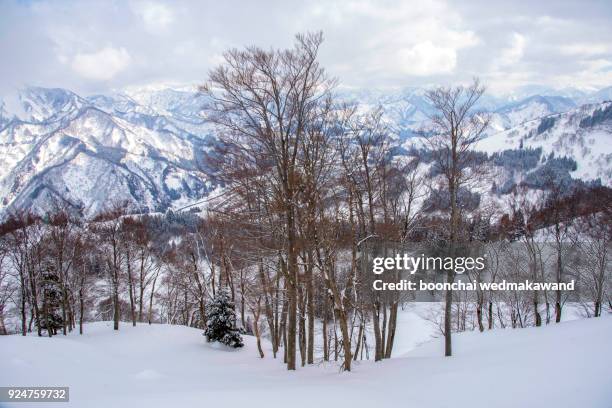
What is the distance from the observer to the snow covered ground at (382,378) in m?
8.01

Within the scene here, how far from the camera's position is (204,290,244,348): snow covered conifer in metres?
22.9

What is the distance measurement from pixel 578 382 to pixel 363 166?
896cm

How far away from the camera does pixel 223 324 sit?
75.4ft

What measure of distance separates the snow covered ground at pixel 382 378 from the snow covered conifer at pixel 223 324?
5.98 metres

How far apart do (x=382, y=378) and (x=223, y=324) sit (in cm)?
1376

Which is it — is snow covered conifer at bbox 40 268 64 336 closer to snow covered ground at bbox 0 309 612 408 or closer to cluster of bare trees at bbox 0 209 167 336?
cluster of bare trees at bbox 0 209 167 336

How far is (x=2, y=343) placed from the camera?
11.4 meters

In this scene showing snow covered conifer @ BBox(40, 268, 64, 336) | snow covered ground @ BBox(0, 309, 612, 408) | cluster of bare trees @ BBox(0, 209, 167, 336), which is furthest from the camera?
snow covered conifer @ BBox(40, 268, 64, 336)

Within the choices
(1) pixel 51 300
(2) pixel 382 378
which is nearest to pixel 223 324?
(1) pixel 51 300

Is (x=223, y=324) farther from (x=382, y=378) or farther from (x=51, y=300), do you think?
(x=382, y=378)

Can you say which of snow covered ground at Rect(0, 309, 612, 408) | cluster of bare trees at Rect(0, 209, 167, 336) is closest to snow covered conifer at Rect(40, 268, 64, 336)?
cluster of bare trees at Rect(0, 209, 167, 336)

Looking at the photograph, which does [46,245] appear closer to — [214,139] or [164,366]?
[164,366]

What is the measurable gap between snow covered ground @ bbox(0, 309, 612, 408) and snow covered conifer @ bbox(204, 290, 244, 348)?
19.6 ft

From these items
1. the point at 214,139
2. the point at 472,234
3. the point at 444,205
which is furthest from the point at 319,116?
the point at 472,234
